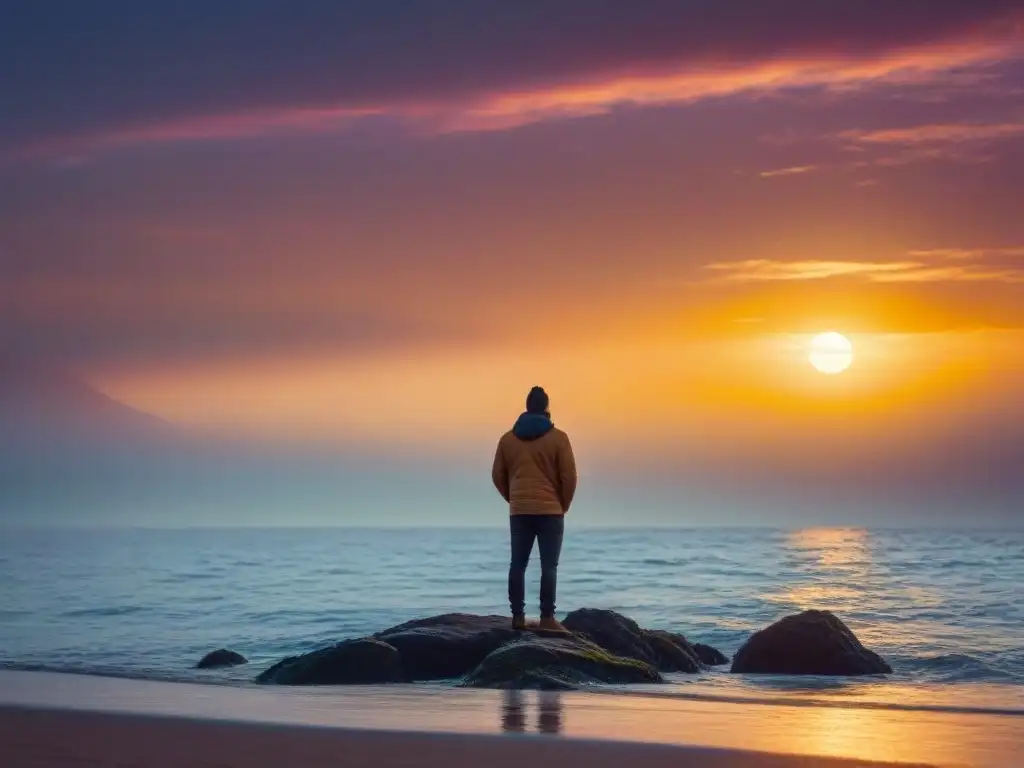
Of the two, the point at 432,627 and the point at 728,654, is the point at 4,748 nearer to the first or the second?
the point at 432,627

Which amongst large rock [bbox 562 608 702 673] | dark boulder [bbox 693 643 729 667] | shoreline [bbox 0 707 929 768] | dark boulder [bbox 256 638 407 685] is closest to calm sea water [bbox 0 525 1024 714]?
large rock [bbox 562 608 702 673]

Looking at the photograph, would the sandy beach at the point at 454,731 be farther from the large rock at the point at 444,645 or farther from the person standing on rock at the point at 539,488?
the person standing on rock at the point at 539,488

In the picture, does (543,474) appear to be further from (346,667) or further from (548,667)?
(346,667)

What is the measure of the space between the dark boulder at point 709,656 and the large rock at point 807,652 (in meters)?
0.96

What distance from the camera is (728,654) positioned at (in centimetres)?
1794

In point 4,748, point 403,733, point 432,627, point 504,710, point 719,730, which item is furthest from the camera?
point 432,627

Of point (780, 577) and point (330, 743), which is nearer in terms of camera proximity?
point (330, 743)

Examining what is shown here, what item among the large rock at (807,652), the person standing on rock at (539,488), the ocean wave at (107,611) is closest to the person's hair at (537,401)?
the person standing on rock at (539,488)

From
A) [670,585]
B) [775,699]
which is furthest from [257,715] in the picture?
[670,585]

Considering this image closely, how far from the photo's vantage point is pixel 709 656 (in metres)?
16.4

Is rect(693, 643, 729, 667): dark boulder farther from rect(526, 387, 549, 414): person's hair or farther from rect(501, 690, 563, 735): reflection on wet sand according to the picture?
rect(501, 690, 563, 735): reflection on wet sand

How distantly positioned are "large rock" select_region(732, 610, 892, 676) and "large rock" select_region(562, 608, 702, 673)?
0.72 meters

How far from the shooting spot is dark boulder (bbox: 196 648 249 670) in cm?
1576

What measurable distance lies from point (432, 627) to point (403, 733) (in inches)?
232
